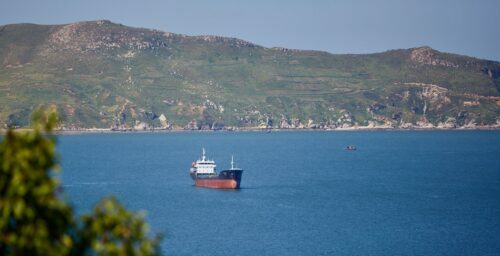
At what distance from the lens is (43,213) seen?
2073cm

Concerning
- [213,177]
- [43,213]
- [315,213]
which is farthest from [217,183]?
[43,213]

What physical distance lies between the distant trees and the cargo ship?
468ft

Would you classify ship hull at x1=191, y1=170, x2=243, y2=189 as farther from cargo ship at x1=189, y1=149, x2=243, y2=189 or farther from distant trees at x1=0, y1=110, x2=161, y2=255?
distant trees at x1=0, y1=110, x2=161, y2=255

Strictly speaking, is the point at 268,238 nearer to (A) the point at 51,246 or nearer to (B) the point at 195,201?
(B) the point at 195,201

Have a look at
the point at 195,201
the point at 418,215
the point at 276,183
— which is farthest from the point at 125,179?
the point at 418,215

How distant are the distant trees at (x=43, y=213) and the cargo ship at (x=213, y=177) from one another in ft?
468

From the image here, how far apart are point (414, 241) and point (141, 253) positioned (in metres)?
86.6

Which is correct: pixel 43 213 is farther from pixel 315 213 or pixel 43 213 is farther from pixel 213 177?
pixel 213 177

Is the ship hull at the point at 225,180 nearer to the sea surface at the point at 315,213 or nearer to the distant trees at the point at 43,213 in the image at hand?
the sea surface at the point at 315,213

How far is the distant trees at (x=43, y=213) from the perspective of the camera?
1998cm

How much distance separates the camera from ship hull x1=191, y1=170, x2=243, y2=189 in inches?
6496

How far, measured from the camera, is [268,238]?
105938 millimetres

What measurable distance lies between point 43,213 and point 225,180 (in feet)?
477

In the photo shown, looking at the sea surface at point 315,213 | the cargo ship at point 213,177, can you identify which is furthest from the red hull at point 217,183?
the sea surface at point 315,213
